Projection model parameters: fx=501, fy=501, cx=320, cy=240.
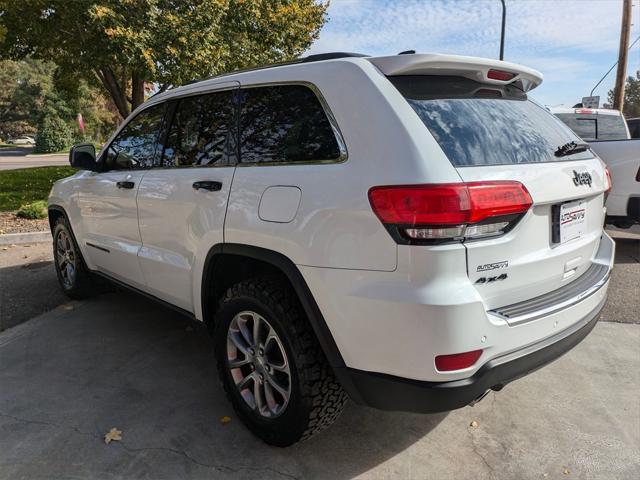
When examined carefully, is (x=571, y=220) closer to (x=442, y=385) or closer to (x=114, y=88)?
(x=442, y=385)

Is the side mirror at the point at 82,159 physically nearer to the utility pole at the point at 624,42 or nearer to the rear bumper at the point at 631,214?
the rear bumper at the point at 631,214

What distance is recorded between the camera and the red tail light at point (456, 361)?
6.23 feet

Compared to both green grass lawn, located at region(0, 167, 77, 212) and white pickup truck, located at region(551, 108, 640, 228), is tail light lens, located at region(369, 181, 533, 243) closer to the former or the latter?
white pickup truck, located at region(551, 108, 640, 228)

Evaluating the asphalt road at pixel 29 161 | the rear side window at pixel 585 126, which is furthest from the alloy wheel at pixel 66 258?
the asphalt road at pixel 29 161

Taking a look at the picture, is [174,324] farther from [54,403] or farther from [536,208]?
[536,208]

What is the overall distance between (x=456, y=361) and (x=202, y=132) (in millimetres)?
1999

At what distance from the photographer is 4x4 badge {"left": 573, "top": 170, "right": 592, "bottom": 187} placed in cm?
238

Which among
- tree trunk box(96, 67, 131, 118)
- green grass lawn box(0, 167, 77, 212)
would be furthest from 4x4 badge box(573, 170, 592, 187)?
tree trunk box(96, 67, 131, 118)

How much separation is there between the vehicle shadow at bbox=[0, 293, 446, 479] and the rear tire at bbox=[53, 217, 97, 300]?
75 centimetres

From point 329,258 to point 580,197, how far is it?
1291mm

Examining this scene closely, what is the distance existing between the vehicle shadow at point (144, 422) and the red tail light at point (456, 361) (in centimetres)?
86

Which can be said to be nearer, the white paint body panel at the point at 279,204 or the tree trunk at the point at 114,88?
the white paint body panel at the point at 279,204

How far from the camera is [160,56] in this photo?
32.4ft

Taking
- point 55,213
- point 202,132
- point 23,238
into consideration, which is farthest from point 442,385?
point 23,238
